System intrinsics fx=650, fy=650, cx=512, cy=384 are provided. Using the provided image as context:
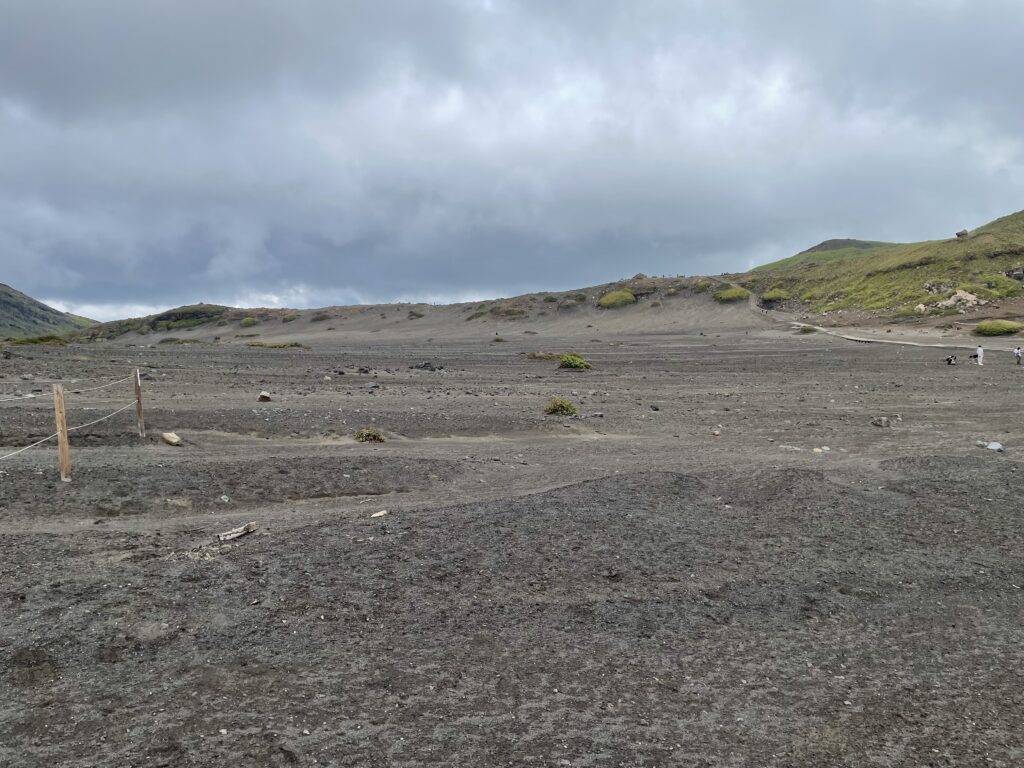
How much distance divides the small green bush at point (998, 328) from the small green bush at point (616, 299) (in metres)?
39.5

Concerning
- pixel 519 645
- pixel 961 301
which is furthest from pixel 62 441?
pixel 961 301

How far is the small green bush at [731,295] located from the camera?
72.9m

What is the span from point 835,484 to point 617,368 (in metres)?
24.5

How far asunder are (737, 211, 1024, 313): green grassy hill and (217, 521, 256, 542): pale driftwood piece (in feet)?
188

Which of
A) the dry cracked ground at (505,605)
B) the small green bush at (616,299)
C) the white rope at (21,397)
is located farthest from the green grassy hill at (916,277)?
the white rope at (21,397)

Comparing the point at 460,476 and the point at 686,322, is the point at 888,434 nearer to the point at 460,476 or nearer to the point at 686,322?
the point at 460,476

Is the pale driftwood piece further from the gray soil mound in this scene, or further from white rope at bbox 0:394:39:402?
white rope at bbox 0:394:39:402

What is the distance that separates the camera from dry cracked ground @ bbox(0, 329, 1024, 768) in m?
4.01

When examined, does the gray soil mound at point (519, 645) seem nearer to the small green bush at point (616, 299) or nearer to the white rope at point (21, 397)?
the white rope at point (21, 397)

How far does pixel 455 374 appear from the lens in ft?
102

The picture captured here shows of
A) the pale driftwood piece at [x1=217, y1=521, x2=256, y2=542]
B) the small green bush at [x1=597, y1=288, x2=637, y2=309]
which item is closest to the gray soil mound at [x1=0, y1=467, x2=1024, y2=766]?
the pale driftwood piece at [x1=217, y1=521, x2=256, y2=542]

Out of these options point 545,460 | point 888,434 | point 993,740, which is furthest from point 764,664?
point 888,434

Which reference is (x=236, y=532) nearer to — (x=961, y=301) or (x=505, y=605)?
(x=505, y=605)

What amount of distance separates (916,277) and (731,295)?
1773 centimetres
